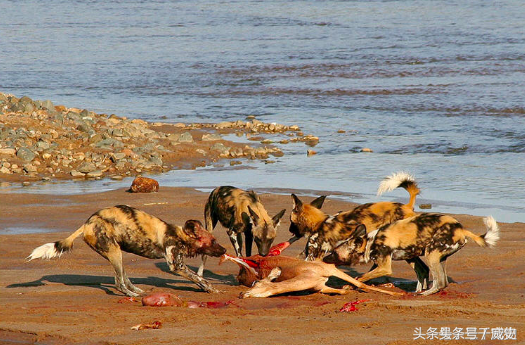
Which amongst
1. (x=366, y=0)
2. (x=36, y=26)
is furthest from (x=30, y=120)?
(x=366, y=0)

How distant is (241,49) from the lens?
44688 mm

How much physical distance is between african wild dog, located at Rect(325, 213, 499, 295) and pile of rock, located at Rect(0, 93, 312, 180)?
31.2 ft

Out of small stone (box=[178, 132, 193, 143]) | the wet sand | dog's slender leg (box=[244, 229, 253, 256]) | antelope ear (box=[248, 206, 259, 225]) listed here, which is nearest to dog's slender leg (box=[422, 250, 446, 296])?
the wet sand

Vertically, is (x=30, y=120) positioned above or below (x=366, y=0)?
below

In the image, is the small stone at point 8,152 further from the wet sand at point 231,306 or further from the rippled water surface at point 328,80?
the wet sand at point 231,306

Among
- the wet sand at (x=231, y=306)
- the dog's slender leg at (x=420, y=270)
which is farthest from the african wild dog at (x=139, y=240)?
the dog's slender leg at (x=420, y=270)

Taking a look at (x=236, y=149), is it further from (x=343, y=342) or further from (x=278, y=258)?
(x=343, y=342)

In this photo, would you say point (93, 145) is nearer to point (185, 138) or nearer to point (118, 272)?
point (185, 138)

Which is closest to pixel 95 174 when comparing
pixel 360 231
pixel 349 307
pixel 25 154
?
pixel 25 154

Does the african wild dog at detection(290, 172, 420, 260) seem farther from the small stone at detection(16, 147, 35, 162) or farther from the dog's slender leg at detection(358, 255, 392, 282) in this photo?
the small stone at detection(16, 147, 35, 162)

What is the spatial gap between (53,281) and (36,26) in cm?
5037

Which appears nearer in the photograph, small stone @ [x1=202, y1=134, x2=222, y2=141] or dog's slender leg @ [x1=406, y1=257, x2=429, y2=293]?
dog's slender leg @ [x1=406, y1=257, x2=429, y2=293]

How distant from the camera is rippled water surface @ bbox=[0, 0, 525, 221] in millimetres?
17891

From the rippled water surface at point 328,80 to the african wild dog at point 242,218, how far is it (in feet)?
15.4
